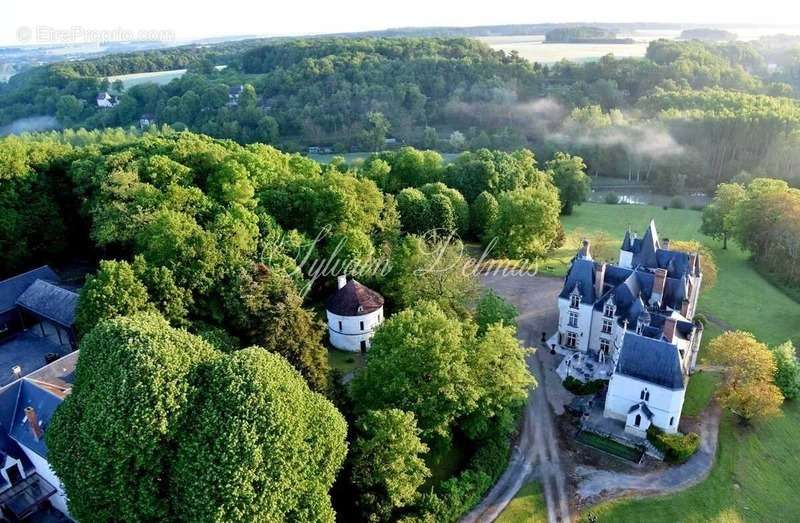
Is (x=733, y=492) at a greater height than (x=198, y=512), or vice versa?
(x=198, y=512)

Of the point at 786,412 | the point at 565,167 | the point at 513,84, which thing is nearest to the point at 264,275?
the point at 786,412

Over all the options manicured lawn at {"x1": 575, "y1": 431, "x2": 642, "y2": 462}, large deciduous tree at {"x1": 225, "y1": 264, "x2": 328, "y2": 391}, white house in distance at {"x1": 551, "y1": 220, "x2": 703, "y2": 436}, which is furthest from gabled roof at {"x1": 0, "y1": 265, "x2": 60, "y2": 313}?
manicured lawn at {"x1": 575, "y1": 431, "x2": 642, "y2": 462}

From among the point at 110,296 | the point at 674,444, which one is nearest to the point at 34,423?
the point at 110,296

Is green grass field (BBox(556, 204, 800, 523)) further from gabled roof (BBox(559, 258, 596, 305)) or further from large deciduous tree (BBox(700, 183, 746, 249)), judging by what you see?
large deciduous tree (BBox(700, 183, 746, 249))

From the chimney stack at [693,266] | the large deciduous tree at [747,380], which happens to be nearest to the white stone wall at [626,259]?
the chimney stack at [693,266]

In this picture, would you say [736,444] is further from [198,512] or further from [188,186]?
[188,186]

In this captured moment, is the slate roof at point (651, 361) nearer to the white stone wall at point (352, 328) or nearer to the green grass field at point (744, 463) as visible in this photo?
the green grass field at point (744, 463)
